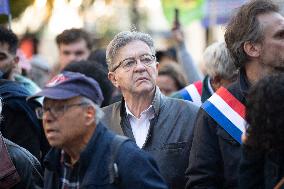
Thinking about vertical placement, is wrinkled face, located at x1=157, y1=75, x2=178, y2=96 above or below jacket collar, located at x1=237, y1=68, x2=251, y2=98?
below

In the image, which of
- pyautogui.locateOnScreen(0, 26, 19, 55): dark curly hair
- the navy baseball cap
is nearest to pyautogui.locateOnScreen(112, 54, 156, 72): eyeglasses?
the navy baseball cap

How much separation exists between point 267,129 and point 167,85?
5.26 m

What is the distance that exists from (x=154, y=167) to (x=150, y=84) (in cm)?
140

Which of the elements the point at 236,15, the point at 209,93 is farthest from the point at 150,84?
the point at 209,93

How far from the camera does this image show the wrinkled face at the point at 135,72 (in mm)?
6363

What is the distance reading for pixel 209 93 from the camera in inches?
300

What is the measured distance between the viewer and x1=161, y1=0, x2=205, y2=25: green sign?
12.9 m

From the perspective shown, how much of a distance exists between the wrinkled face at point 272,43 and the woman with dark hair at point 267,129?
0.99 m

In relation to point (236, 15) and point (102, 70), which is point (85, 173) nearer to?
point (236, 15)

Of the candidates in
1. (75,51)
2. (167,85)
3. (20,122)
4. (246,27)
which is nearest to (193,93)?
(20,122)

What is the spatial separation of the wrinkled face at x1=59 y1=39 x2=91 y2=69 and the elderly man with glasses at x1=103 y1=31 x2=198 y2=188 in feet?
14.2

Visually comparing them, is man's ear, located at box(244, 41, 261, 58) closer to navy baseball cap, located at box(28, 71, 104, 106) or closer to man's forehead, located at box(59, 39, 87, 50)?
navy baseball cap, located at box(28, 71, 104, 106)

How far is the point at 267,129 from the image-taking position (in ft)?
15.2

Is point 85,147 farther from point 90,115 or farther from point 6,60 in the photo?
point 6,60
